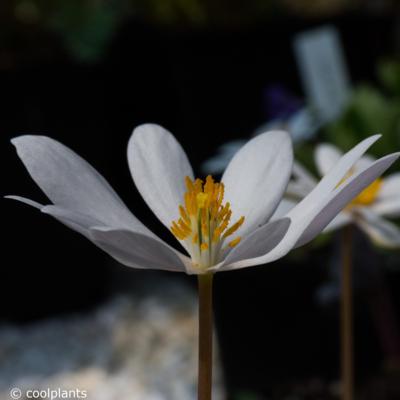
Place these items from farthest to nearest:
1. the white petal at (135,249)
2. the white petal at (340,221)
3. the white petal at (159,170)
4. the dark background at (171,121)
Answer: the dark background at (171,121), the white petal at (340,221), the white petal at (159,170), the white petal at (135,249)

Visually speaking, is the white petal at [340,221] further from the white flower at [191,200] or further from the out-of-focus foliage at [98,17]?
the out-of-focus foliage at [98,17]

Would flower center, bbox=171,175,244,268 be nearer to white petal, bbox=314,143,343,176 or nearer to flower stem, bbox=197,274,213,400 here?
flower stem, bbox=197,274,213,400

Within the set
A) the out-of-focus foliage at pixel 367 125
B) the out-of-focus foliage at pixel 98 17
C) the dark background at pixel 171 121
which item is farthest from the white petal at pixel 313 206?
the out-of-focus foliage at pixel 98 17

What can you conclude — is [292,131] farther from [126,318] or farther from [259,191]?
[259,191]

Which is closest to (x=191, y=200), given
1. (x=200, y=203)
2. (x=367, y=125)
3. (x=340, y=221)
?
(x=200, y=203)

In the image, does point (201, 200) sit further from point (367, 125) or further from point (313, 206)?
point (367, 125)

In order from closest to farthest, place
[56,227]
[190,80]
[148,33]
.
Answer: [190,80] → [56,227] → [148,33]

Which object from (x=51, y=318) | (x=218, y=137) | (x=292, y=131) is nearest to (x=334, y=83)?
(x=292, y=131)

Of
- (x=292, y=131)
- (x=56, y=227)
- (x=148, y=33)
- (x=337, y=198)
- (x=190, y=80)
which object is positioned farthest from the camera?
(x=148, y=33)
